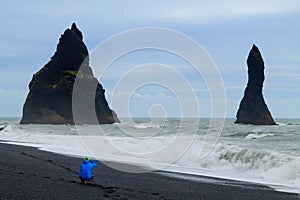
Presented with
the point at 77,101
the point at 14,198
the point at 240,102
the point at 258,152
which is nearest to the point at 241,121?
the point at 240,102

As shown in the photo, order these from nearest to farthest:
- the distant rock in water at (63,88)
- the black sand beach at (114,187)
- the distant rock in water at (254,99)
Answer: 1. the black sand beach at (114,187)
2. the distant rock in water at (63,88)
3. the distant rock in water at (254,99)

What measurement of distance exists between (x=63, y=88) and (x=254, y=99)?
47.7 metres

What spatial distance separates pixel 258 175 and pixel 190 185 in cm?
612

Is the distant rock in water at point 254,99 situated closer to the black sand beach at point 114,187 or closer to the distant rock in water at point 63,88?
the distant rock in water at point 63,88

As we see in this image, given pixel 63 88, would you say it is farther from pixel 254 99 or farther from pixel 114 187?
pixel 114 187

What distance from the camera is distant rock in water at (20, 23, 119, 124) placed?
112 m

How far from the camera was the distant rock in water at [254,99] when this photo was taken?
11450 centimetres

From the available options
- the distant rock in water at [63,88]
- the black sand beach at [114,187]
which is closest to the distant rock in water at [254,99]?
the distant rock in water at [63,88]

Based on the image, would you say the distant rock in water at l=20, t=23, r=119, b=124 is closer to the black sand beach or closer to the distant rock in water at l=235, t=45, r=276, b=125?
the distant rock in water at l=235, t=45, r=276, b=125

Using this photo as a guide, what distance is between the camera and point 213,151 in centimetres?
2698

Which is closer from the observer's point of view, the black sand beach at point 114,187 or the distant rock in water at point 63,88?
the black sand beach at point 114,187

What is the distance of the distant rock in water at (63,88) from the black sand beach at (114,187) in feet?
297

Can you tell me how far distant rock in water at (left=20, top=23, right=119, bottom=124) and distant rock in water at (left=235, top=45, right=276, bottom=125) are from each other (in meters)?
32.9

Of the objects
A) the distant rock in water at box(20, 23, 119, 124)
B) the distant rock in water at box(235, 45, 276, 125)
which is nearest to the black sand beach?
the distant rock in water at box(20, 23, 119, 124)
